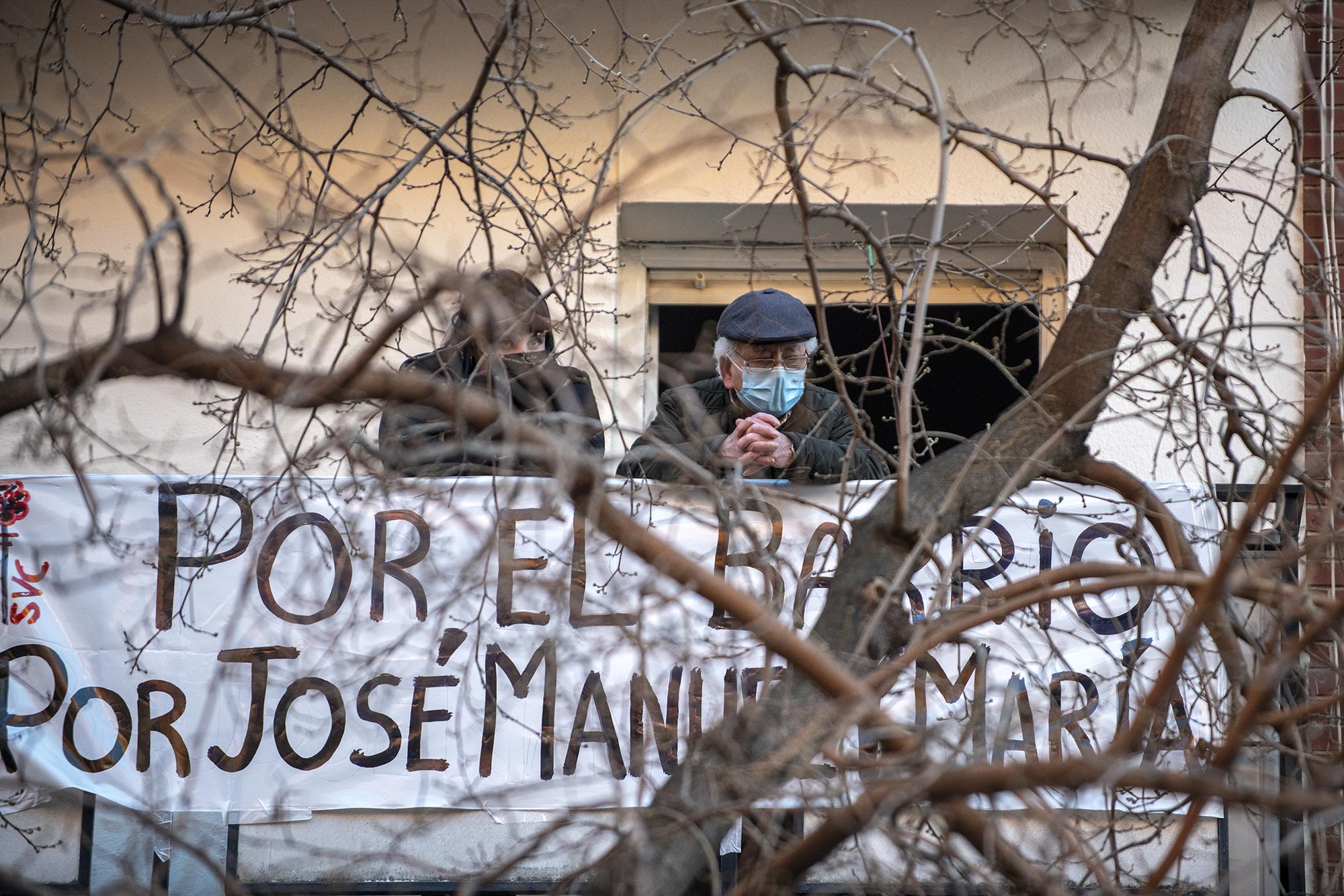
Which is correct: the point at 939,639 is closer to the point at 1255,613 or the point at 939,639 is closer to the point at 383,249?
the point at 1255,613

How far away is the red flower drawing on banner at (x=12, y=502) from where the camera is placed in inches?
166

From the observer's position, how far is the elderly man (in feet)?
13.2

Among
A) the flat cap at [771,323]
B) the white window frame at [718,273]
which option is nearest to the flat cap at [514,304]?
the flat cap at [771,323]

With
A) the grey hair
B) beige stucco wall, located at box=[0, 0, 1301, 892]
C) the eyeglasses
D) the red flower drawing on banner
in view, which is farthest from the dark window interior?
the red flower drawing on banner

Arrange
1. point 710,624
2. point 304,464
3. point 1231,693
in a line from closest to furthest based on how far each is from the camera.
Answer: point 304,464 → point 1231,693 → point 710,624

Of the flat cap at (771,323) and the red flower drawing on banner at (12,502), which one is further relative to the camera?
the flat cap at (771,323)

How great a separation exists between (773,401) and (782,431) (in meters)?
0.17

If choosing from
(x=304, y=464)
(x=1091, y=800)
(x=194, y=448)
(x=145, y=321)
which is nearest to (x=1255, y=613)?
(x=1091, y=800)

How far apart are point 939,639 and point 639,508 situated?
52.6 inches

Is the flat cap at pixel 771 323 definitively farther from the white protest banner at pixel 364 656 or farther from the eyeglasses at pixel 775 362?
the white protest banner at pixel 364 656

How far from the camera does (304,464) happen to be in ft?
8.50

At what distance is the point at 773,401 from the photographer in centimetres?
448

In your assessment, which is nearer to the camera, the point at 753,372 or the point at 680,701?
the point at 680,701

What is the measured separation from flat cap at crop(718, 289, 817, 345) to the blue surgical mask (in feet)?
0.35
